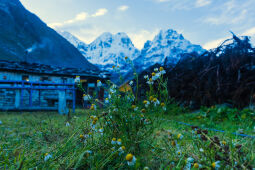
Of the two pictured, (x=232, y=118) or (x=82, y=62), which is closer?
(x=232, y=118)

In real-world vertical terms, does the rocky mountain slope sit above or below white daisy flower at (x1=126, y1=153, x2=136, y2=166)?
above

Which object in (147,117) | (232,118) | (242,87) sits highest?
(242,87)

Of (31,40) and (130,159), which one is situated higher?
(31,40)

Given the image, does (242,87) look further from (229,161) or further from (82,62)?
(82,62)

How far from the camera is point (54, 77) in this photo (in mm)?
16984

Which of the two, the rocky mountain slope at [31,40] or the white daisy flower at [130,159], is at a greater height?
the rocky mountain slope at [31,40]

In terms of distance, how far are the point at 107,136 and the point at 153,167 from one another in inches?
16.6

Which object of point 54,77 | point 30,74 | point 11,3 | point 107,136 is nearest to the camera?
point 107,136

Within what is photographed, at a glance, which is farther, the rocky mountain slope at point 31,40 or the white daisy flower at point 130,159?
the rocky mountain slope at point 31,40

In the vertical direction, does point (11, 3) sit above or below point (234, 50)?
above

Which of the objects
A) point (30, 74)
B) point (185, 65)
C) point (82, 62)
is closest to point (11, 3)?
point (82, 62)

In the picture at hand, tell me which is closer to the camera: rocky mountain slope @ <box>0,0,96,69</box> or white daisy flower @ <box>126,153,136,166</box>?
white daisy flower @ <box>126,153,136,166</box>

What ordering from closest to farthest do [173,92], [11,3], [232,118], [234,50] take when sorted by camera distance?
[232,118] < [234,50] < [173,92] < [11,3]

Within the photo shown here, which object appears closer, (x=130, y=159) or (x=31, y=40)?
(x=130, y=159)
